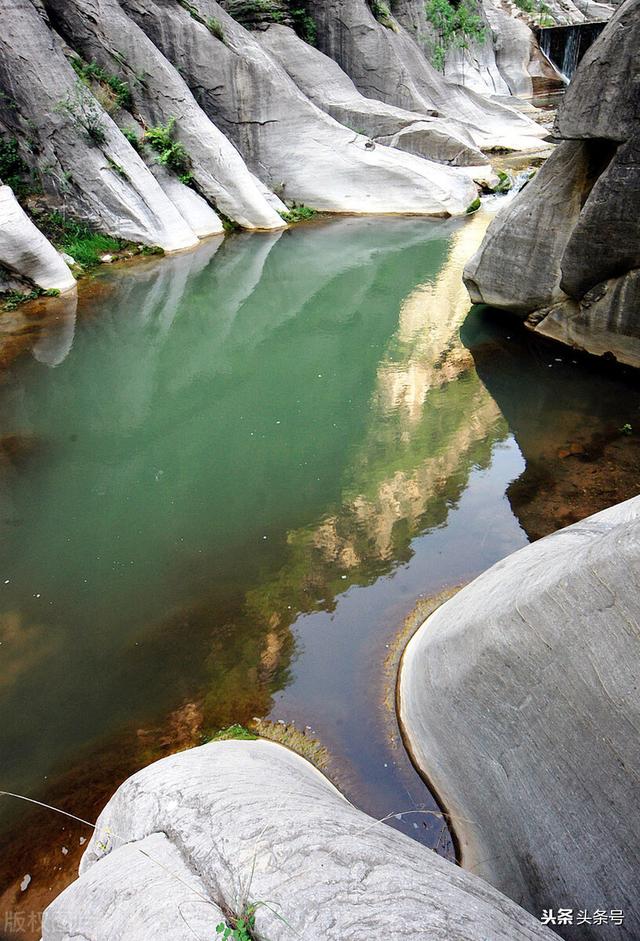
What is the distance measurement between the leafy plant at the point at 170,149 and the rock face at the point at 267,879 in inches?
667

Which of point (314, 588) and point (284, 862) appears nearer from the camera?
point (284, 862)

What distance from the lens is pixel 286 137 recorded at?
1886 cm

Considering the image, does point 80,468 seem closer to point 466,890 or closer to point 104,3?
point 466,890

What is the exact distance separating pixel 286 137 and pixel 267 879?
20057 mm

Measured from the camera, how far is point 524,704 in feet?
9.46

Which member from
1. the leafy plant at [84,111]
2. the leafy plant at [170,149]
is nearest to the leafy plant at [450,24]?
the leafy plant at [170,149]

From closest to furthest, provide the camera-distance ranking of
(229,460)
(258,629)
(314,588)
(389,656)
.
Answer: (389,656), (258,629), (314,588), (229,460)

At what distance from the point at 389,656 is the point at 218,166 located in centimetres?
1579

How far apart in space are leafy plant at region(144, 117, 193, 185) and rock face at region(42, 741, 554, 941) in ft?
55.6

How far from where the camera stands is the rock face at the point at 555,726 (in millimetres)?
2482

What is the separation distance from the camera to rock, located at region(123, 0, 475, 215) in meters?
18.0

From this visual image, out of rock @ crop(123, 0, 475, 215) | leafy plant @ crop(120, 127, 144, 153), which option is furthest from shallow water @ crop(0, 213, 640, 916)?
rock @ crop(123, 0, 475, 215)

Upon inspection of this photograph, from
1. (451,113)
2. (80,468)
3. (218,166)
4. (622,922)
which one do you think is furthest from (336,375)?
(451,113)

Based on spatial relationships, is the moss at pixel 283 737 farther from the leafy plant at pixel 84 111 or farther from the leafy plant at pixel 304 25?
the leafy plant at pixel 304 25
